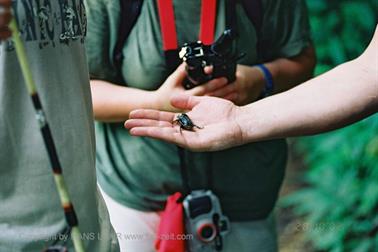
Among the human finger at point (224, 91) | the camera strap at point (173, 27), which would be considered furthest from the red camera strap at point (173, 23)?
the human finger at point (224, 91)

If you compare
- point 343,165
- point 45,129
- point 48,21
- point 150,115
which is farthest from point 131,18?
point 343,165

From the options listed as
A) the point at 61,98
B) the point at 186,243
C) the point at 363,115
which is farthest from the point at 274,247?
the point at 61,98

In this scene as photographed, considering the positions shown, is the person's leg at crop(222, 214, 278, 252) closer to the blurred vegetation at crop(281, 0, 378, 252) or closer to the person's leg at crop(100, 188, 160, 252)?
the person's leg at crop(100, 188, 160, 252)

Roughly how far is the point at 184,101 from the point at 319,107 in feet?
1.08

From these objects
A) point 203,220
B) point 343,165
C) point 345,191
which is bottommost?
point 345,191

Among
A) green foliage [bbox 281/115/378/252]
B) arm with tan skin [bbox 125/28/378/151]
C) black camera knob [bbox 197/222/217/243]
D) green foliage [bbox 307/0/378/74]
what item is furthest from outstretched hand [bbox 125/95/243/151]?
green foliage [bbox 307/0/378/74]

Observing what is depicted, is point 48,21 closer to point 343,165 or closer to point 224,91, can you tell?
point 224,91

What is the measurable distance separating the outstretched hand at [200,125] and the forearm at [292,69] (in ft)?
1.08

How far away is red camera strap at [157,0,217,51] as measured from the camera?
167 cm

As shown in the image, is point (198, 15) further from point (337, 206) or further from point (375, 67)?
point (337, 206)

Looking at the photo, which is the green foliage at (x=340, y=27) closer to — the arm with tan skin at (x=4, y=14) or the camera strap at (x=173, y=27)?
the camera strap at (x=173, y=27)

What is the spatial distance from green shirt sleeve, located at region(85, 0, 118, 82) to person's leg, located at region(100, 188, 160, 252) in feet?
1.30

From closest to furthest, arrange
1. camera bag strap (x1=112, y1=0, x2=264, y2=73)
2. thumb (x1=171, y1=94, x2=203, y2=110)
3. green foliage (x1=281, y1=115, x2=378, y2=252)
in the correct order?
1. thumb (x1=171, y1=94, x2=203, y2=110)
2. camera bag strap (x1=112, y1=0, x2=264, y2=73)
3. green foliage (x1=281, y1=115, x2=378, y2=252)

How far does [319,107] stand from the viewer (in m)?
1.49
